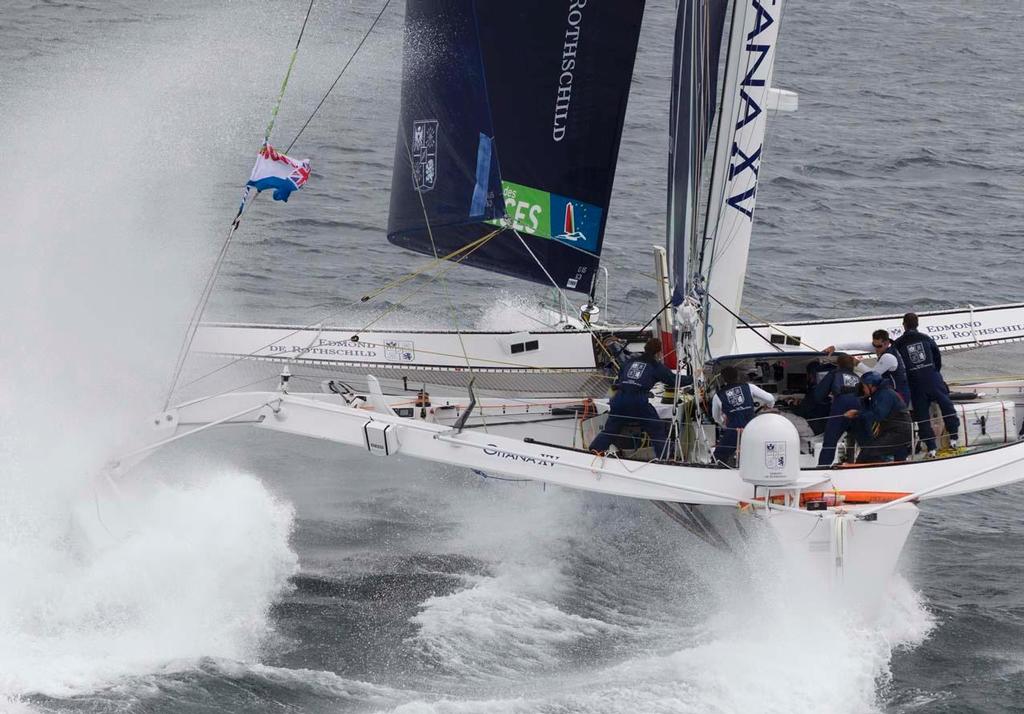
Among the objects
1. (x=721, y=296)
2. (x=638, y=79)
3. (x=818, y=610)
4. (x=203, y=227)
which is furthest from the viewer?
(x=638, y=79)

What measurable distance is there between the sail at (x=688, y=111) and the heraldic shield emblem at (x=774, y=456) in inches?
95.3

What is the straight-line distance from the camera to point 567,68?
12.6 metres

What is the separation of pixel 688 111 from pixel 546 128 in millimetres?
1571

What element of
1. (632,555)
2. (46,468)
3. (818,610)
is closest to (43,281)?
(46,468)

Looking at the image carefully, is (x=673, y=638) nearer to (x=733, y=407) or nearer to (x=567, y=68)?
(x=733, y=407)

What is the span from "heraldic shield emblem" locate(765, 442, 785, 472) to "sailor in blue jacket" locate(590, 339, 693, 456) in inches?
49.2

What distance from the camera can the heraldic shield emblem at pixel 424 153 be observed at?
12.0m

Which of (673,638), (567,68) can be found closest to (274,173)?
(567,68)

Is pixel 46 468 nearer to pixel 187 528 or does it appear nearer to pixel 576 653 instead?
pixel 187 528

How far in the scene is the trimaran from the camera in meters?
10.1

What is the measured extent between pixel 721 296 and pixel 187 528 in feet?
14.8

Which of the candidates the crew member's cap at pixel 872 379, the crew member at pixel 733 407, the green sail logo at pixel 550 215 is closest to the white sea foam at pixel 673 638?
the crew member at pixel 733 407

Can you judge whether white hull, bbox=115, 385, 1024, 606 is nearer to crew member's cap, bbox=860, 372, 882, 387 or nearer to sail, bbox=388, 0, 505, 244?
crew member's cap, bbox=860, 372, 882, 387

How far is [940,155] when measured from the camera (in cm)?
2470
